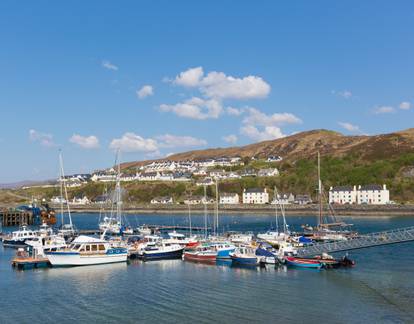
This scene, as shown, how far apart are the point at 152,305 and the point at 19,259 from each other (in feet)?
70.2

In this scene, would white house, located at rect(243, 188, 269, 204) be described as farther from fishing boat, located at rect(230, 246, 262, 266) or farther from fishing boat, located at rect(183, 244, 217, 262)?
fishing boat, located at rect(230, 246, 262, 266)

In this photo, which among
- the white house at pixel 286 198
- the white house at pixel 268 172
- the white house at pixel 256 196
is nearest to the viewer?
the white house at pixel 286 198

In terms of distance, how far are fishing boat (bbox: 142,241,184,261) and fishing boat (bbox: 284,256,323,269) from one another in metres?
12.2

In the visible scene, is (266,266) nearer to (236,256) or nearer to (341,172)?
(236,256)

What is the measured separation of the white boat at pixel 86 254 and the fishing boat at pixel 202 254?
6.29 m

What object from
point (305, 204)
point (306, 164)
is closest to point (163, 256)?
point (305, 204)

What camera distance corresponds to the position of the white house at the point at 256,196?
163875 mm

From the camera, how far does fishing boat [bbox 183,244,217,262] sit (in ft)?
162

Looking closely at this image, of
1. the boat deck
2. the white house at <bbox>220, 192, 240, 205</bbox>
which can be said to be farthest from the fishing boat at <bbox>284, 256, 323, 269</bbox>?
the white house at <bbox>220, 192, 240, 205</bbox>

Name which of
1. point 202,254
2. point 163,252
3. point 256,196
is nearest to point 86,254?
point 163,252

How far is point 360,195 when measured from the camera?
147 m

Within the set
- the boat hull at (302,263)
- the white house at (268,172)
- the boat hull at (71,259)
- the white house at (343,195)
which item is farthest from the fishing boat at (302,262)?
the white house at (268,172)

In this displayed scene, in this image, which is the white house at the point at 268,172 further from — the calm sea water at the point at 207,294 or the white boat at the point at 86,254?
the white boat at the point at 86,254

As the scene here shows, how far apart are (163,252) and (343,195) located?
10834 centimetres
